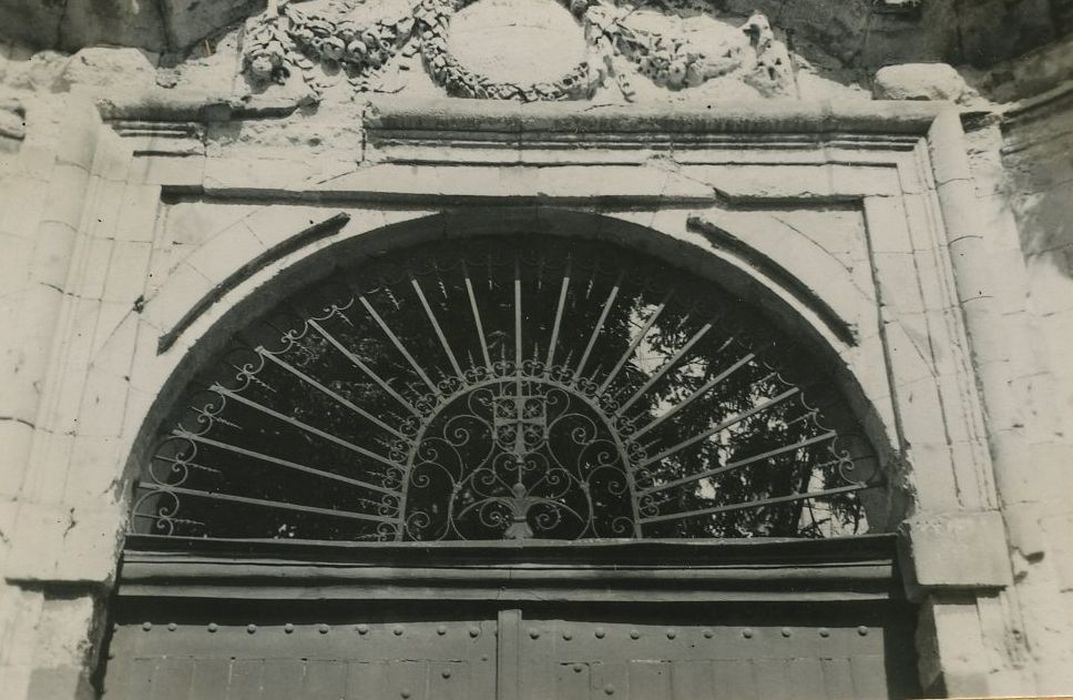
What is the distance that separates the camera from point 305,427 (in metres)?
4.89

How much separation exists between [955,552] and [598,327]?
5.31 feet

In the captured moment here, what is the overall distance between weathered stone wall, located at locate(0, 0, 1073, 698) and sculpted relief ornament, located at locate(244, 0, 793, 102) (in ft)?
0.17

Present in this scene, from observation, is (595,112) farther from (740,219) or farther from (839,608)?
(839,608)

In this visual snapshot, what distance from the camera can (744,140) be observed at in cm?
545

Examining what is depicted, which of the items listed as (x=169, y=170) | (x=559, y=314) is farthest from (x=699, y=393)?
(x=169, y=170)

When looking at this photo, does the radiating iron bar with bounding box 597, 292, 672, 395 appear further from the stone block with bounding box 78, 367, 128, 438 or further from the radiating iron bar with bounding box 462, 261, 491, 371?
the stone block with bounding box 78, 367, 128, 438

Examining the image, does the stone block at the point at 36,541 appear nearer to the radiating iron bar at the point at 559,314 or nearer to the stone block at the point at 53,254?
the stone block at the point at 53,254

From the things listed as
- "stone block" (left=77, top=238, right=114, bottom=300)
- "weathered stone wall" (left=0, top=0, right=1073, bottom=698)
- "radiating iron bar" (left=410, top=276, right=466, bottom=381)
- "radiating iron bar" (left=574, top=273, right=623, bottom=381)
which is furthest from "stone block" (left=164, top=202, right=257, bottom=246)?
"radiating iron bar" (left=574, top=273, right=623, bottom=381)

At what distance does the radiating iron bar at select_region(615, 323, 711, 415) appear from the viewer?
500 centimetres

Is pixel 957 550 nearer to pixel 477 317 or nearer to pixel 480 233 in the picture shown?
pixel 477 317

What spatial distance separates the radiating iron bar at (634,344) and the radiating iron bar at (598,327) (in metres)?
0.11

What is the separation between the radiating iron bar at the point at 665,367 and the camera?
5000mm

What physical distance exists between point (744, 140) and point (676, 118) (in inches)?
12.1

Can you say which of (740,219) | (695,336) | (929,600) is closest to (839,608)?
(929,600)
